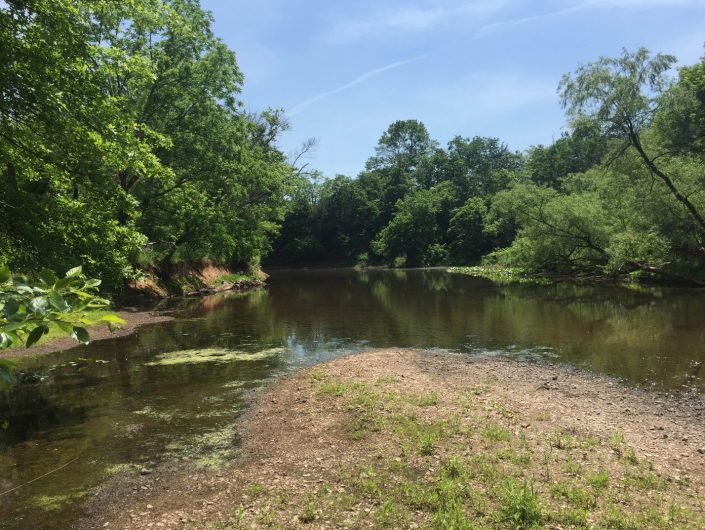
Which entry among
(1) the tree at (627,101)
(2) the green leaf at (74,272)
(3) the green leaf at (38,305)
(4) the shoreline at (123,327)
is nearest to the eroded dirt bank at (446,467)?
(4) the shoreline at (123,327)

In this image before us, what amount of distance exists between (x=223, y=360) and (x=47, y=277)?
49.3 feet

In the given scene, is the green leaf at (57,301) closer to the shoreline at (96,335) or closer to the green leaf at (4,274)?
the green leaf at (4,274)

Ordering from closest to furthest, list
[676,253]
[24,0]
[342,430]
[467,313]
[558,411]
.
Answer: [342,430], [558,411], [24,0], [467,313], [676,253]

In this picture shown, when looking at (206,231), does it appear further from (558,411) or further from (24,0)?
(558,411)

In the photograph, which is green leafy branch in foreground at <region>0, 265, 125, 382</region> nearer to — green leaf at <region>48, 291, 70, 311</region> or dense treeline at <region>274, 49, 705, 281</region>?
green leaf at <region>48, 291, 70, 311</region>

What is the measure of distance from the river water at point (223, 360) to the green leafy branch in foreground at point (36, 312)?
3.42 metres

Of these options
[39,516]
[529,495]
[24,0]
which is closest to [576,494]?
[529,495]

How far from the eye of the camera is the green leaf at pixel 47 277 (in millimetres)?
2439

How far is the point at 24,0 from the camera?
427 inches

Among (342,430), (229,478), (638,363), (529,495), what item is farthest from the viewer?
(638,363)

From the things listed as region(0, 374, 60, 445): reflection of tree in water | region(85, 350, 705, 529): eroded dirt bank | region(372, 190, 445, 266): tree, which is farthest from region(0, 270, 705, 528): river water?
region(372, 190, 445, 266): tree

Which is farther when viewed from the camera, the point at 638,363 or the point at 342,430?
the point at 638,363

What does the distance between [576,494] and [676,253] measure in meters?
36.2

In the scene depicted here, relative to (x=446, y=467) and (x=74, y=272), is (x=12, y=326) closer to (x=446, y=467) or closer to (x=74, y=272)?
(x=74, y=272)
